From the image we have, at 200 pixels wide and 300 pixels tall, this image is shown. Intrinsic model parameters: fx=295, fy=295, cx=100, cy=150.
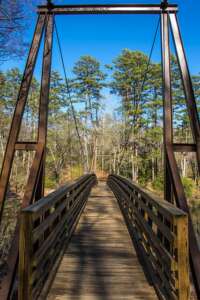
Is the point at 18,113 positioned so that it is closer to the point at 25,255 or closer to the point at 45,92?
the point at 45,92

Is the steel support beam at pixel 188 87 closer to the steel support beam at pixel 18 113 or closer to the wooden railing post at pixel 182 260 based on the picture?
the wooden railing post at pixel 182 260

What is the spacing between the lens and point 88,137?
3653 centimetres

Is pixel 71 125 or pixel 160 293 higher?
pixel 71 125

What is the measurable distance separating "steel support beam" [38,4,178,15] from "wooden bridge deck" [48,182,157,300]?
13.0ft

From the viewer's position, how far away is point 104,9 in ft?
17.4

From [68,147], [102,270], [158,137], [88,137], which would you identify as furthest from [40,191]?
[88,137]

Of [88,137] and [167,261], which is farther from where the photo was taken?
[88,137]

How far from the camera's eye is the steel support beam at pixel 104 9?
199 inches

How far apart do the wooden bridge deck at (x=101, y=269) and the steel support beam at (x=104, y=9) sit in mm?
3962

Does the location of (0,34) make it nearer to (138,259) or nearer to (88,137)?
(138,259)

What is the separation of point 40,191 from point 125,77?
2617 cm

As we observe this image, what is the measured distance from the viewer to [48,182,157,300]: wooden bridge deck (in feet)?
10.2

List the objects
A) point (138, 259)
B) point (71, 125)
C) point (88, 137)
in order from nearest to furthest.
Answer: point (138, 259)
point (71, 125)
point (88, 137)

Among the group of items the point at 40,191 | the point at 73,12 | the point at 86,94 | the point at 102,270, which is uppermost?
the point at 86,94
